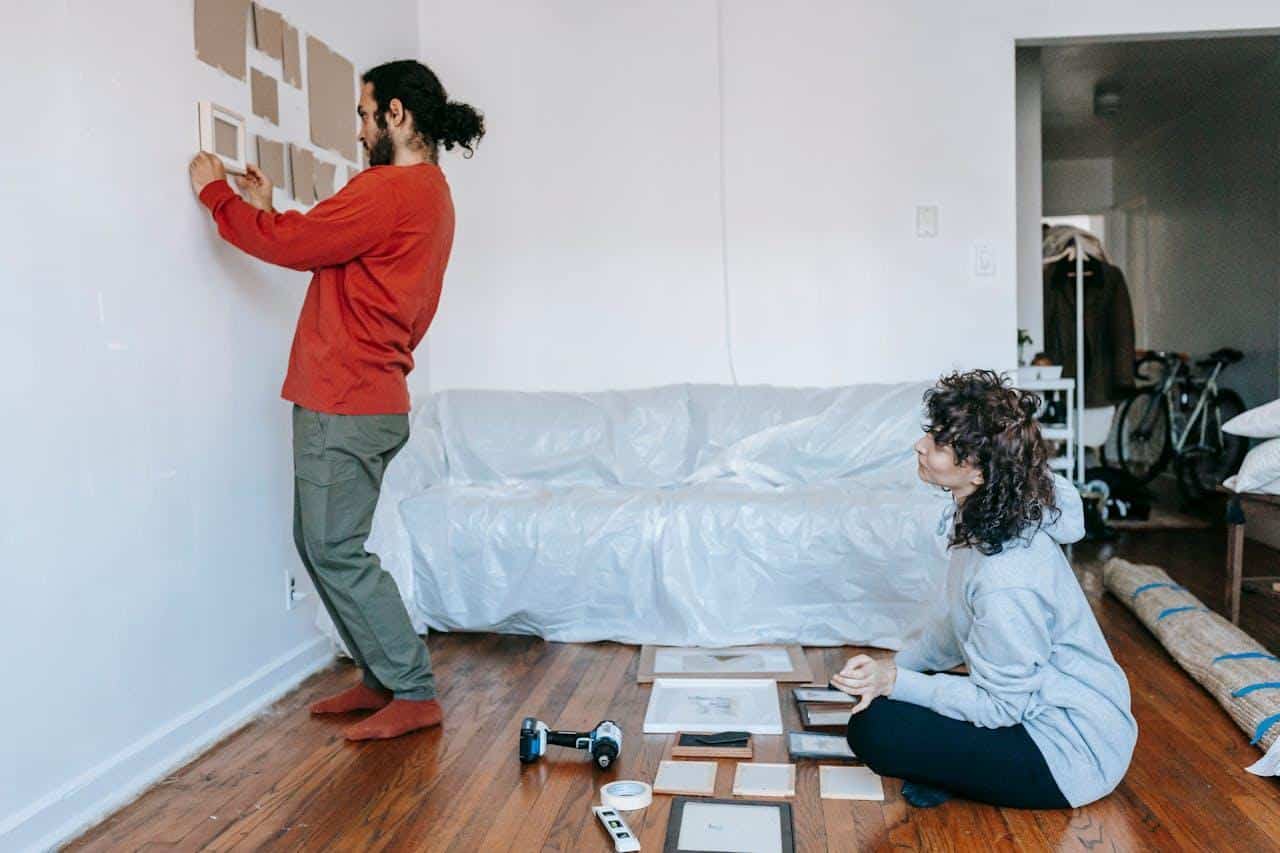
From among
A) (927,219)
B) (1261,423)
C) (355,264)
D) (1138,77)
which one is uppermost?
(1138,77)

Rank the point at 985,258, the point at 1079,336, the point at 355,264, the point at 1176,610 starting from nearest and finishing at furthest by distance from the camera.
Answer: the point at 355,264, the point at 1176,610, the point at 985,258, the point at 1079,336

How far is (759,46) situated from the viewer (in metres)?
3.56

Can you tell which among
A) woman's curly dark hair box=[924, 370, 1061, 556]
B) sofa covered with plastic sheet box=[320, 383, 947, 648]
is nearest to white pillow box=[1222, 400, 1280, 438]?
sofa covered with plastic sheet box=[320, 383, 947, 648]

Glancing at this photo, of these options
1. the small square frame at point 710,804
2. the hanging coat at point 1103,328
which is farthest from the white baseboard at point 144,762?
the hanging coat at point 1103,328

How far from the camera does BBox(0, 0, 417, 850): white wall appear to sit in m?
1.73

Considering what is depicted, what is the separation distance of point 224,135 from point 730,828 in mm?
1813

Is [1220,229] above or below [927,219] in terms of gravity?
above

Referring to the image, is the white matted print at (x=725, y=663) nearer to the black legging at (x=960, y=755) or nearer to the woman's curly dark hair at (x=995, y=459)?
the black legging at (x=960, y=755)

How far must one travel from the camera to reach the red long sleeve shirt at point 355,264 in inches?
82.7

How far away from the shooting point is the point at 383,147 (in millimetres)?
2281

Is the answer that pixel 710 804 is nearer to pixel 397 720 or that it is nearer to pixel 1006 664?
pixel 1006 664

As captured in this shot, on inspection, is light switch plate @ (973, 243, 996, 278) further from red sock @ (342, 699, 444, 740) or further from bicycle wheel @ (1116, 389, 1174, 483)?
bicycle wheel @ (1116, 389, 1174, 483)

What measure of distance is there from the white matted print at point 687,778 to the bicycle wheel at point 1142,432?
15.4ft

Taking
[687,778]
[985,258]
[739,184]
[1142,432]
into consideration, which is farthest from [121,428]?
[1142,432]
